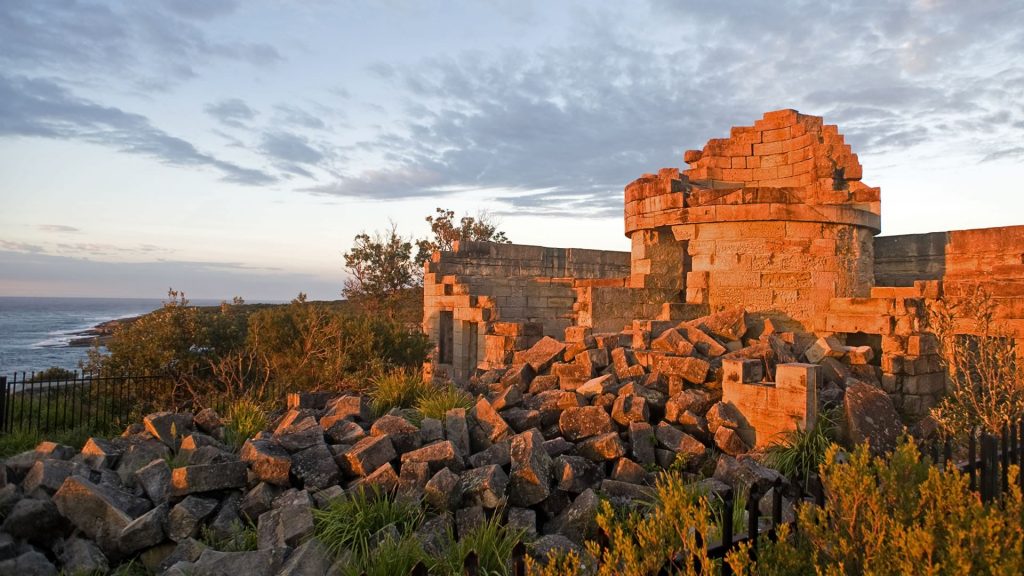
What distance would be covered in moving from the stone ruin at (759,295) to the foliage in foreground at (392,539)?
275 centimetres

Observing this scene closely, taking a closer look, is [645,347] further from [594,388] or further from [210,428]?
[210,428]

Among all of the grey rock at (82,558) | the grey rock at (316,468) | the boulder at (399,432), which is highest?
the boulder at (399,432)

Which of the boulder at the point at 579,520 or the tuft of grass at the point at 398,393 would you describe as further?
the tuft of grass at the point at 398,393

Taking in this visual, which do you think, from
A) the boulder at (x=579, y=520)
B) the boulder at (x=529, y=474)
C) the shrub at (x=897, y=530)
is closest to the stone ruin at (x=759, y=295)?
the boulder at (x=529, y=474)

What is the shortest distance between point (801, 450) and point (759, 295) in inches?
219

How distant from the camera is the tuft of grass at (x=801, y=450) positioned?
6.11 m

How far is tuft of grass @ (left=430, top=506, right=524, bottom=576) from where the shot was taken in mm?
4367

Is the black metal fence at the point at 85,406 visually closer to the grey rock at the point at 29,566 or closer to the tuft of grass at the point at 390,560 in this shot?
the grey rock at the point at 29,566

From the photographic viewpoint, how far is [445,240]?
1075 inches

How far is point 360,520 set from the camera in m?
4.87

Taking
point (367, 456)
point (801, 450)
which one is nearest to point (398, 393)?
point (367, 456)

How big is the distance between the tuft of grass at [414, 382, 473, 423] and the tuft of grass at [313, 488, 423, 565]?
6.14 ft

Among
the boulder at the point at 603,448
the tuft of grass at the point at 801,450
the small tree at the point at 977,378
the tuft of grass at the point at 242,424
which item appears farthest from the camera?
the tuft of grass at the point at 242,424

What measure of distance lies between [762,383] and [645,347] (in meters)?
1.95
